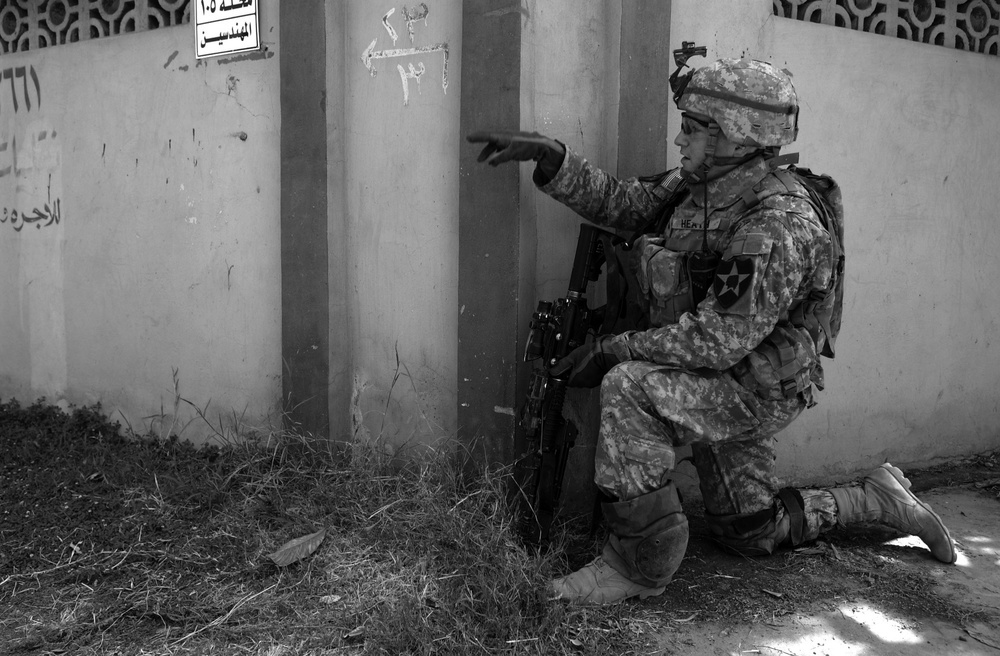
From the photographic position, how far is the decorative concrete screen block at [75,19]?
14.1 ft

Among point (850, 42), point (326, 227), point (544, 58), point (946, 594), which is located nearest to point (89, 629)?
point (326, 227)

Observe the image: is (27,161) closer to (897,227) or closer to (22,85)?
(22,85)

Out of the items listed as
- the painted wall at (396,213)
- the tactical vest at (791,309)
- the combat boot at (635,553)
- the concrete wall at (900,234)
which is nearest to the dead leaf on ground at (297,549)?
the painted wall at (396,213)

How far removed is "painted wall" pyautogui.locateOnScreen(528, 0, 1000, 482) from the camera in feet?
12.1

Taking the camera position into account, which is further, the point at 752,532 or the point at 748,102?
the point at 752,532

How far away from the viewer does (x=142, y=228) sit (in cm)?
437

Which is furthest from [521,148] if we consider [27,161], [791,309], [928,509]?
[27,161]

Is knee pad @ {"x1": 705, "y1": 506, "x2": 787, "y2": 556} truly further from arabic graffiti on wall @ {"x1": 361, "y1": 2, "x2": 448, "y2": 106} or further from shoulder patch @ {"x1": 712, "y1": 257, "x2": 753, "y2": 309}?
arabic graffiti on wall @ {"x1": 361, "y1": 2, "x2": 448, "y2": 106}

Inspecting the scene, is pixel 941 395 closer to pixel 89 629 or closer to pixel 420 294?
pixel 420 294

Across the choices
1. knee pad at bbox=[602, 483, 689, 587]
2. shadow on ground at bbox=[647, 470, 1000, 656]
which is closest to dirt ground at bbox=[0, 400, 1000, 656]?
shadow on ground at bbox=[647, 470, 1000, 656]

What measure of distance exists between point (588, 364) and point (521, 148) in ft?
2.43

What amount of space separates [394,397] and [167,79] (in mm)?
1969

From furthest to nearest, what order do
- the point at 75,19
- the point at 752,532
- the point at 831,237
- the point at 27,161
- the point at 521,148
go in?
1. the point at 27,161
2. the point at 75,19
3. the point at 752,532
4. the point at 521,148
5. the point at 831,237

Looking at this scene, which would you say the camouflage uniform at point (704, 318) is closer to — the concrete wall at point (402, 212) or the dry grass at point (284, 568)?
the dry grass at point (284, 568)
